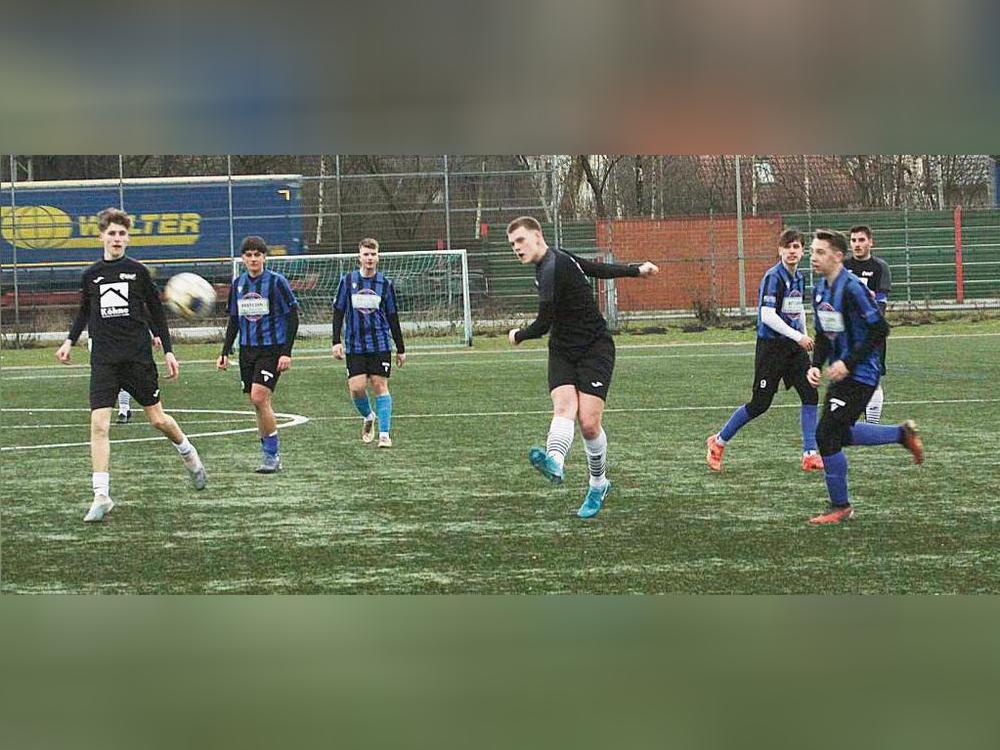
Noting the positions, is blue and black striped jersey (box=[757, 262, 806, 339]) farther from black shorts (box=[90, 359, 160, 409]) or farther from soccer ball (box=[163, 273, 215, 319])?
soccer ball (box=[163, 273, 215, 319])

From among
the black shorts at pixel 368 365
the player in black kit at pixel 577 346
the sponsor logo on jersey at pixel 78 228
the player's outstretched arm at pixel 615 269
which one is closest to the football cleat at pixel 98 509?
the player in black kit at pixel 577 346

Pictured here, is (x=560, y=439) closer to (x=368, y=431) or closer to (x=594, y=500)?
(x=594, y=500)

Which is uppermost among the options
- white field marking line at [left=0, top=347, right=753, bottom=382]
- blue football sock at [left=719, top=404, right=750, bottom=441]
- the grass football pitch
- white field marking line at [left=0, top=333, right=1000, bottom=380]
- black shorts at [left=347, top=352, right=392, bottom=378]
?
black shorts at [left=347, top=352, right=392, bottom=378]

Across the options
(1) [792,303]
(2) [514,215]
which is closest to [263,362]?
(1) [792,303]

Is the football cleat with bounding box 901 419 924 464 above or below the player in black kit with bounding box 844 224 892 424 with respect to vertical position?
below

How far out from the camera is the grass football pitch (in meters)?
5.64

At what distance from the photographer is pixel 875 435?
23.4ft

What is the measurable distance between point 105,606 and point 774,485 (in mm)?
4700

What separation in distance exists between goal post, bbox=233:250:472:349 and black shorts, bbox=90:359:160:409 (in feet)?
55.1

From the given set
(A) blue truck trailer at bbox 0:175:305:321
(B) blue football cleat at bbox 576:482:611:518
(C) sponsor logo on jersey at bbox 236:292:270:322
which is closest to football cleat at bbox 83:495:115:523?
(B) blue football cleat at bbox 576:482:611:518

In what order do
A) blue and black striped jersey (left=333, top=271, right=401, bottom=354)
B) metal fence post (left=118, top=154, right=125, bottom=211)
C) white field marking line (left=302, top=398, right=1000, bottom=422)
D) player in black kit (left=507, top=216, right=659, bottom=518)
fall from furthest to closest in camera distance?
metal fence post (left=118, top=154, right=125, bottom=211)
white field marking line (left=302, top=398, right=1000, bottom=422)
blue and black striped jersey (left=333, top=271, right=401, bottom=354)
player in black kit (left=507, top=216, right=659, bottom=518)

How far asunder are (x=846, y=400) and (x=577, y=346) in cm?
133
